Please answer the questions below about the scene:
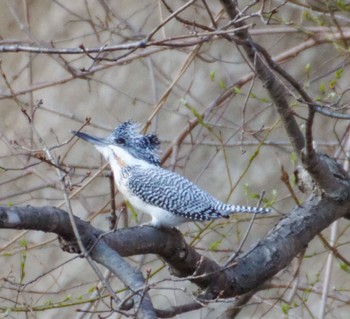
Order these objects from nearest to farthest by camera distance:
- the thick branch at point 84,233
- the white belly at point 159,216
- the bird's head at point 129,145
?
1. the thick branch at point 84,233
2. the white belly at point 159,216
3. the bird's head at point 129,145

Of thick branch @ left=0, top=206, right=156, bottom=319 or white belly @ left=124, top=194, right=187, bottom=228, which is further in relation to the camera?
white belly @ left=124, top=194, right=187, bottom=228

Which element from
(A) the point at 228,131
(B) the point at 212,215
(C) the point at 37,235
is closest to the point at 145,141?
(B) the point at 212,215

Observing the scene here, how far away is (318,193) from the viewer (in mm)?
2021

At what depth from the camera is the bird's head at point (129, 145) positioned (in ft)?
7.22

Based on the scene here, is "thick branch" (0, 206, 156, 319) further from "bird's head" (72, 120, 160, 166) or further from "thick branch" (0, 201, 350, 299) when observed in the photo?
"bird's head" (72, 120, 160, 166)

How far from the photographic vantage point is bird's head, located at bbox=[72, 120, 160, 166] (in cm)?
220

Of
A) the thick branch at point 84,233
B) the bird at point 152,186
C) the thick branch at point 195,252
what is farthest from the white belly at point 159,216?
the thick branch at point 84,233

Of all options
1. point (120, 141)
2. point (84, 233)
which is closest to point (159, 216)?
point (120, 141)

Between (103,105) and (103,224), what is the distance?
45 centimetres

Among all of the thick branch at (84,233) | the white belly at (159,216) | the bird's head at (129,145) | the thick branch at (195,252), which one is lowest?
the thick branch at (84,233)

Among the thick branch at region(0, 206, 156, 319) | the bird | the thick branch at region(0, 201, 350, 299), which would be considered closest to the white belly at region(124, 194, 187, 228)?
the bird

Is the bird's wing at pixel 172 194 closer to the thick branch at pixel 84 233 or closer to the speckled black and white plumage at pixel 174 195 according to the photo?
the speckled black and white plumage at pixel 174 195

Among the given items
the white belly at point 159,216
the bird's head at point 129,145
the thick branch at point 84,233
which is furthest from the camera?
Result: the bird's head at point 129,145

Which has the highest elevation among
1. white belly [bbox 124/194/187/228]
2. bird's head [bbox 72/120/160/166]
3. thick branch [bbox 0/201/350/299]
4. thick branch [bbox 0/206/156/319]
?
bird's head [bbox 72/120/160/166]
